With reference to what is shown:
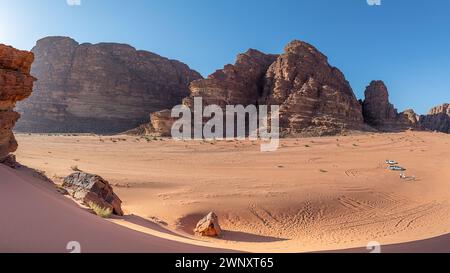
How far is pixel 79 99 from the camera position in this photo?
60281mm

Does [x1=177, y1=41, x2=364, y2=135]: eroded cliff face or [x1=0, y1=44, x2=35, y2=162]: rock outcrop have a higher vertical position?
[x1=177, y1=41, x2=364, y2=135]: eroded cliff face

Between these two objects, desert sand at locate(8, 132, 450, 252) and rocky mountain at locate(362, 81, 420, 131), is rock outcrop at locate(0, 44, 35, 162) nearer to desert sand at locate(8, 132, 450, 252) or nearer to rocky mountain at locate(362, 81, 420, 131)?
desert sand at locate(8, 132, 450, 252)

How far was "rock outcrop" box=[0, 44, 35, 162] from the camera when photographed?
626cm

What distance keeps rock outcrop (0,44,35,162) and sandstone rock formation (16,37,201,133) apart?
51.4 meters

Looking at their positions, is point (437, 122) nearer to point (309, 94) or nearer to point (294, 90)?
point (294, 90)

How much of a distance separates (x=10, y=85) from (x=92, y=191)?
258 centimetres

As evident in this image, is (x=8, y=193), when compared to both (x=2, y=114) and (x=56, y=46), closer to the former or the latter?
(x=2, y=114)

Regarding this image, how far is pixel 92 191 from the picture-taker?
6.83 meters

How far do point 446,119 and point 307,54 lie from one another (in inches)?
1521

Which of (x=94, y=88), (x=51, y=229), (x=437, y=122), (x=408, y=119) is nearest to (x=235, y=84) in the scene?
(x=408, y=119)

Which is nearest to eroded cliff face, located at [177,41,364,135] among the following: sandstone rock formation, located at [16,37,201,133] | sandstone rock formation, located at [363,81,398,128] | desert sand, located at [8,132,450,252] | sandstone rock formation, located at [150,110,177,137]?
sandstone rock formation, located at [150,110,177,137]

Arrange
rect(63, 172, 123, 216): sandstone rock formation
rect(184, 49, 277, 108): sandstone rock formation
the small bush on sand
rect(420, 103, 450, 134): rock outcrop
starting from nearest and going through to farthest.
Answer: the small bush on sand < rect(63, 172, 123, 216): sandstone rock formation < rect(184, 49, 277, 108): sandstone rock formation < rect(420, 103, 450, 134): rock outcrop

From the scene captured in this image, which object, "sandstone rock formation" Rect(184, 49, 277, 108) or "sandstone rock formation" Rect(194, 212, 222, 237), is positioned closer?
"sandstone rock formation" Rect(194, 212, 222, 237)

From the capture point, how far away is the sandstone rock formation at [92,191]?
642cm
